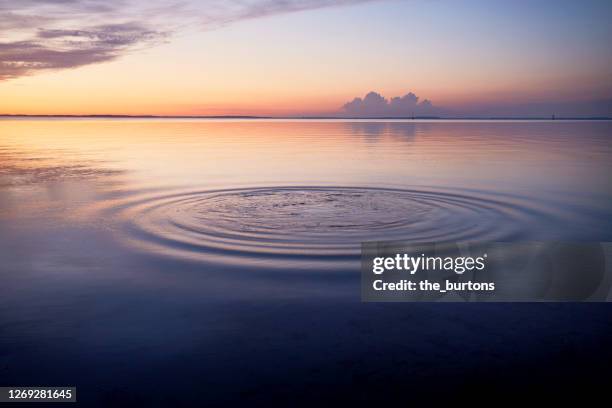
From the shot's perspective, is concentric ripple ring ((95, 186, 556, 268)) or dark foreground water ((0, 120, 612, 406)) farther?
concentric ripple ring ((95, 186, 556, 268))

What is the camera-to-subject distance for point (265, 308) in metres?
8.09

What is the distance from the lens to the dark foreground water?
596 centimetres

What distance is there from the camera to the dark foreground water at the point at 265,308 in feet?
19.6

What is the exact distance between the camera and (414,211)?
1511cm

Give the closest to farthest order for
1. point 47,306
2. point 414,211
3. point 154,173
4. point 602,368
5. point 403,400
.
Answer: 1. point 403,400
2. point 602,368
3. point 47,306
4. point 414,211
5. point 154,173

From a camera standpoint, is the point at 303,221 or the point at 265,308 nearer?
the point at 265,308

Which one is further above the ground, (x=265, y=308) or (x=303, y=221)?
(x=303, y=221)

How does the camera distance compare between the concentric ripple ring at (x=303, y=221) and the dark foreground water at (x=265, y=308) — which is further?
the concentric ripple ring at (x=303, y=221)

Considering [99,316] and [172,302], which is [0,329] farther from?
[172,302]

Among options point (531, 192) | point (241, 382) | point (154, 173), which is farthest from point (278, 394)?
point (154, 173)

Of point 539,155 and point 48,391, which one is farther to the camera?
point 539,155

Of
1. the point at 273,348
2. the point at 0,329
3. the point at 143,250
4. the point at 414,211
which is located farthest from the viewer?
the point at 414,211

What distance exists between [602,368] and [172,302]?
20.0ft

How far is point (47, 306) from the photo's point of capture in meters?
8.16
